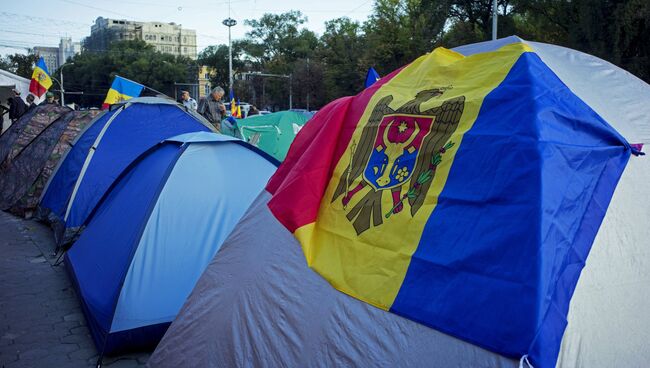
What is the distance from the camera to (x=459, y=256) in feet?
6.27

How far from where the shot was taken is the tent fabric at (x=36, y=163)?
27.6 feet

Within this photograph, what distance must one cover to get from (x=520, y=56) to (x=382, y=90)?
0.75m

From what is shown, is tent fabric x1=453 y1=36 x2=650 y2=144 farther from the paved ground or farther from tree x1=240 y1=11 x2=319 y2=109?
tree x1=240 y1=11 x2=319 y2=109

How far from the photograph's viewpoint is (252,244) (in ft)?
9.34

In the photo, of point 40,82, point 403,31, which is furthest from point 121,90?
point 403,31

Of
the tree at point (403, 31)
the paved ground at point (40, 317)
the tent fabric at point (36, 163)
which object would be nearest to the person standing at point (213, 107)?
the tent fabric at point (36, 163)

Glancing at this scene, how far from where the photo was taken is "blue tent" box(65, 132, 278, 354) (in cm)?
361

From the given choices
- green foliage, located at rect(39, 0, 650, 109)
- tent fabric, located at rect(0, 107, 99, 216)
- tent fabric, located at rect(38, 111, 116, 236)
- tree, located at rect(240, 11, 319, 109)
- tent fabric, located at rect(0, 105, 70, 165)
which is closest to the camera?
tent fabric, located at rect(38, 111, 116, 236)

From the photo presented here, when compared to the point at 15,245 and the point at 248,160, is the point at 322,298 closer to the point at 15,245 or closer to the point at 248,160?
the point at 248,160

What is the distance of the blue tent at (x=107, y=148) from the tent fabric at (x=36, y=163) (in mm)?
990

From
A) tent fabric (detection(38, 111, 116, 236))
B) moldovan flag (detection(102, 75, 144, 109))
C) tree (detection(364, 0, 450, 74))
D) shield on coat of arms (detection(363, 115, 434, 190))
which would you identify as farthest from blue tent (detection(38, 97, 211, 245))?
tree (detection(364, 0, 450, 74))

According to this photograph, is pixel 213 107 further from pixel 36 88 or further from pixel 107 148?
pixel 36 88

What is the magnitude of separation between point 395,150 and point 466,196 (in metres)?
0.49

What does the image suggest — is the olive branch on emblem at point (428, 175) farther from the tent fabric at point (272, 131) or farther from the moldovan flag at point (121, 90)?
the moldovan flag at point (121, 90)
